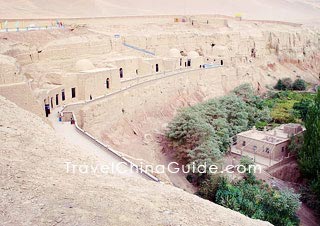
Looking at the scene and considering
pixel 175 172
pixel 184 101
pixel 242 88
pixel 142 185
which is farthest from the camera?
pixel 242 88

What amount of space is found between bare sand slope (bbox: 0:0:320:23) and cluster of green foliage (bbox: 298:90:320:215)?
144 ft

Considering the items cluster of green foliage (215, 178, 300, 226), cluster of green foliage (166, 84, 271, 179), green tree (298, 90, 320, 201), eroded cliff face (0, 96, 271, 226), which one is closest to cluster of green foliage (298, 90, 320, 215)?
green tree (298, 90, 320, 201)

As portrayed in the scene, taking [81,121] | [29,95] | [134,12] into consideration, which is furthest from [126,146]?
[134,12]

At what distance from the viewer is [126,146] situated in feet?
76.1

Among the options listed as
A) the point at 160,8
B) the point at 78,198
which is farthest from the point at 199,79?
the point at 160,8

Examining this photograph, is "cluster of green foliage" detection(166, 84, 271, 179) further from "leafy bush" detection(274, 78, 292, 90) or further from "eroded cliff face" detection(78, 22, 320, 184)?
"leafy bush" detection(274, 78, 292, 90)

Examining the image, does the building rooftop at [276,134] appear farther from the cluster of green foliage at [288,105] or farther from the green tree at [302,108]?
the green tree at [302,108]

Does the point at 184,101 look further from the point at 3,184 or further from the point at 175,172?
the point at 3,184

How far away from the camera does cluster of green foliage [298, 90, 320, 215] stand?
2142 cm

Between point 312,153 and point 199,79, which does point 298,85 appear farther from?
point 312,153

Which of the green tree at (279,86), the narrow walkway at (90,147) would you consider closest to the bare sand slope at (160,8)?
the green tree at (279,86)

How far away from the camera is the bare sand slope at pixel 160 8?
61.7m

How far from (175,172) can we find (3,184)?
14.0m

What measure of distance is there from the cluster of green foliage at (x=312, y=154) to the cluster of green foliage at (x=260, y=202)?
2417 millimetres
